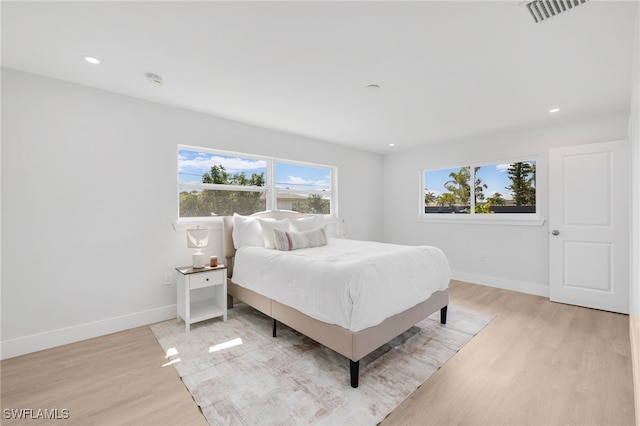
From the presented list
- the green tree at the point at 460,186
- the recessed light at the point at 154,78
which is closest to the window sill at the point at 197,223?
the recessed light at the point at 154,78

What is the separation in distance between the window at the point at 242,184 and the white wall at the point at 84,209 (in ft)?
0.71

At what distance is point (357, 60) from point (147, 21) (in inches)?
57.2

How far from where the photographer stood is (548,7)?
1.57 meters

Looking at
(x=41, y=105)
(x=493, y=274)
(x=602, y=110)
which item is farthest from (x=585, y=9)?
(x=41, y=105)

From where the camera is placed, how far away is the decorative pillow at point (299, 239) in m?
3.10

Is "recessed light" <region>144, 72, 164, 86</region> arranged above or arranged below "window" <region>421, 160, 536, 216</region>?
above

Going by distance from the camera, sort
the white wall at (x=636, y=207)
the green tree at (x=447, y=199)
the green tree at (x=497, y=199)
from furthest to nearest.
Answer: the green tree at (x=447, y=199) → the green tree at (x=497, y=199) → the white wall at (x=636, y=207)

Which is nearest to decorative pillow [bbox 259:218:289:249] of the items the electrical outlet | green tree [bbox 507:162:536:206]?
the electrical outlet

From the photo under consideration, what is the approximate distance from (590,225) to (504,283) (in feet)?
4.38

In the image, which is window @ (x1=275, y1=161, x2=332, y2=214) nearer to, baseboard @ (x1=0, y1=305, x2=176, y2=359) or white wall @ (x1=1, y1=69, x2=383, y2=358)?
white wall @ (x1=1, y1=69, x2=383, y2=358)

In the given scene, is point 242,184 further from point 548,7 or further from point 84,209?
point 548,7

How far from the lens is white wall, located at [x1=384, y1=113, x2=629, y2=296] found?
3.65 meters

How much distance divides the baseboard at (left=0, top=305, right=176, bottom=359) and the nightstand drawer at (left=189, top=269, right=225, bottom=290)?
575mm

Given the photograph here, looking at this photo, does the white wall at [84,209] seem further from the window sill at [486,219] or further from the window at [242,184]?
the window sill at [486,219]
